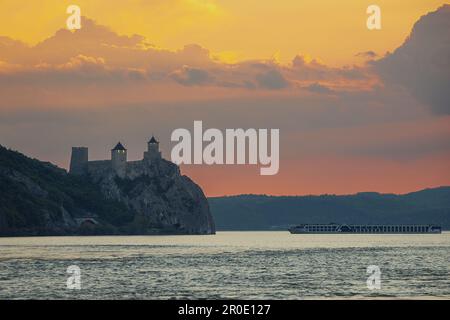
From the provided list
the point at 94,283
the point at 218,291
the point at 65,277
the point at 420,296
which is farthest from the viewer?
the point at 65,277

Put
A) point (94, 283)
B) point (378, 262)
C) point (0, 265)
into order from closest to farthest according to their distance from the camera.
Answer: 1. point (94, 283)
2. point (0, 265)
3. point (378, 262)

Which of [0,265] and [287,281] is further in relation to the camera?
[0,265]

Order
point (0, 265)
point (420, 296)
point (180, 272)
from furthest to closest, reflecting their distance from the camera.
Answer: point (0, 265), point (180, 272), point (420, 296)

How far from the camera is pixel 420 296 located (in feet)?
248

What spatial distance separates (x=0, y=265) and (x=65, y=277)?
28793 mm

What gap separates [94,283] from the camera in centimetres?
9025

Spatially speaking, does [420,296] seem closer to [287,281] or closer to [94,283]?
[287,281]
